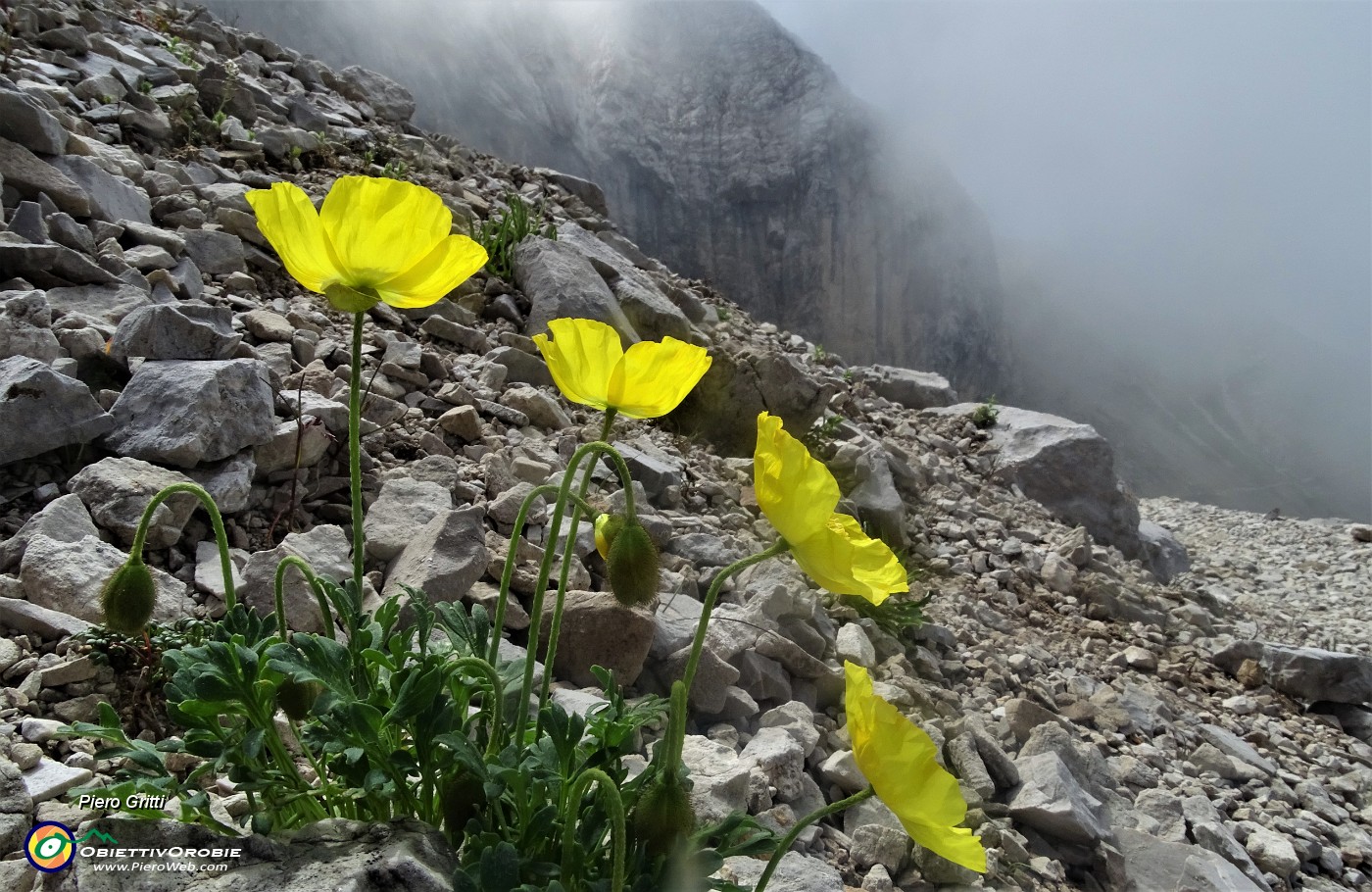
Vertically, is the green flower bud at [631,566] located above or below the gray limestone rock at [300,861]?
above

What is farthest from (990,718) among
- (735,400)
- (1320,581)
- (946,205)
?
(946,205)

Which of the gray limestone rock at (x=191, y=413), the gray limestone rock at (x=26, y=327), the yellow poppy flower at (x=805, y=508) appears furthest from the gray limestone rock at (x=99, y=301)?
the yellow poppy flower at (x=805, y=508)

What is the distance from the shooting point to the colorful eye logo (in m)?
1.12

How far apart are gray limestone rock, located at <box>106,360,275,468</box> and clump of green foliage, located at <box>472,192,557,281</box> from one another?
92.5 inches

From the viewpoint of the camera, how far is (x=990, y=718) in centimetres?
307

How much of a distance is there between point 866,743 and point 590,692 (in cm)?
111

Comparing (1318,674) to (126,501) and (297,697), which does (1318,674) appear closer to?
(297,697)

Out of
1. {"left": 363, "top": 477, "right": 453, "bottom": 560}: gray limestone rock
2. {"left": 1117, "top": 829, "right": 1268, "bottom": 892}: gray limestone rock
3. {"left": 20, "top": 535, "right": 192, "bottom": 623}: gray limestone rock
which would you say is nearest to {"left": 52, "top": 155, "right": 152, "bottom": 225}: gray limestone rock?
{"left": 363, "top": 477, "right": 453, "bottom": 560}: gray limestone rock

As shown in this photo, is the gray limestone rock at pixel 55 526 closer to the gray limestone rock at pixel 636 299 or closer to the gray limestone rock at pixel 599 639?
the gray limestone rock at pixel 599 639

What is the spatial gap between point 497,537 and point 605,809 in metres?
1.55

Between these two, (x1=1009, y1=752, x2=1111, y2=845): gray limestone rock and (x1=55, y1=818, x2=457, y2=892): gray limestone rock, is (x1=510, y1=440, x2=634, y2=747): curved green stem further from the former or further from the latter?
(x1=1009, y1=752, x2=1111, y2=845): gray limestone rock

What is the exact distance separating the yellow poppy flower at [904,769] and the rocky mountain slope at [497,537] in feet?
1.74

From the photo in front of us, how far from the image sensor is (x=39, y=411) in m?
2.13

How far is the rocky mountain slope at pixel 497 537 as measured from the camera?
76.4 inches
